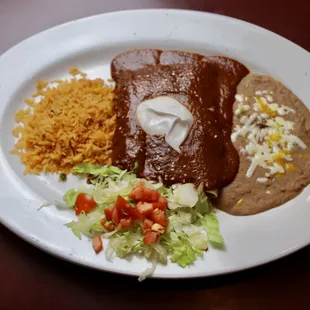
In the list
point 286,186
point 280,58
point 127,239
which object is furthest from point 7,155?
point 280,58

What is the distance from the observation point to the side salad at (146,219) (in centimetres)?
226

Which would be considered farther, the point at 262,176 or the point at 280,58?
the point at 280,58

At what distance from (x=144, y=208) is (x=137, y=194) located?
87 millimetres

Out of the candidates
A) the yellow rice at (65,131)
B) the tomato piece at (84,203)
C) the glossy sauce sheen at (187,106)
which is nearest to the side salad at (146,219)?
the tomato piece at (84,203)

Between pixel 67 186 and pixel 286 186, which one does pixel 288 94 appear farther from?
pixel 67 186

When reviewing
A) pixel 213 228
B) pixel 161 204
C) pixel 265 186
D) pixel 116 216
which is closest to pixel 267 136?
pixel 265 186

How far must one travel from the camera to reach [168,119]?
2582 mm

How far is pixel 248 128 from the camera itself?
8.75 ft

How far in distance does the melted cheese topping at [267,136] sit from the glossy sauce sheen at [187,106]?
0.24 ft

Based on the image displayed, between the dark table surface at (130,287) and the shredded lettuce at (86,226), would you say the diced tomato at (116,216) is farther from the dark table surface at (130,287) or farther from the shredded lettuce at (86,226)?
the dark table surface at (130,287)

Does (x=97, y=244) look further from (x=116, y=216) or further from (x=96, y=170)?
(x=96, y=170)

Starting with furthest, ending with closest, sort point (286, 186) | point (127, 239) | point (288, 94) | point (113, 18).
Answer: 1. point (113, 18)
2. point (288, 94)
3. point (286, 186)
4. point (127, 239)

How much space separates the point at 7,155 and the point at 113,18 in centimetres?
110

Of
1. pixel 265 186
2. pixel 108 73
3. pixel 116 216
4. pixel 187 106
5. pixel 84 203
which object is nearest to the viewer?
pixel 116 216
